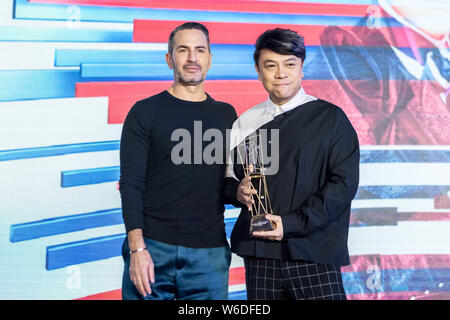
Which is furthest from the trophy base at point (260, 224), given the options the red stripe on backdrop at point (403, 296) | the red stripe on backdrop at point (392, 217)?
the red stripe on backdrop at point (403, 296)

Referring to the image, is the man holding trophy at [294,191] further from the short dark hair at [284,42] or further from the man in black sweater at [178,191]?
the man in black sweater at [178,191]

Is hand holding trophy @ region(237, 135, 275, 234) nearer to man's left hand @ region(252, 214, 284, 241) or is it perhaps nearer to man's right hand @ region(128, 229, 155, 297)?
man's left hand @ region(252, 214, 284, 241)

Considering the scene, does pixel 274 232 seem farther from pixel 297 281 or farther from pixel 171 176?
pixel 171 176

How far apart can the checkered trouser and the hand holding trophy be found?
0.48ft

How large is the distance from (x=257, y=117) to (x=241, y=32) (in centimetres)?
78

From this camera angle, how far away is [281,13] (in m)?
2.48

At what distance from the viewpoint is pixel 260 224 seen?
5.27ft

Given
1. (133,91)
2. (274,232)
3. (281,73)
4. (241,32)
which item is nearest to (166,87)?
(133,91)

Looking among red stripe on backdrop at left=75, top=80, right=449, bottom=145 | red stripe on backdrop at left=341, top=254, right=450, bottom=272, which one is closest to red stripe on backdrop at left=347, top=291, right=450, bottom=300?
red stripe on backdrop at left=341, top=254, right=450, bottom=272

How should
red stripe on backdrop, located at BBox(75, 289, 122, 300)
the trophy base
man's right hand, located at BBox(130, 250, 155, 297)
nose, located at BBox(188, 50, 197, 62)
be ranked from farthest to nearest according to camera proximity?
red stripe on backdrop, located at BBox(75, 289, 122, 300), nose, located at BBox(188, 50, 197, 62), man's right hand, located at BBox(130, 250, 155, 297), the trophy base

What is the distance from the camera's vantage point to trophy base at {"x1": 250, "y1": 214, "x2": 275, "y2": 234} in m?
1.60

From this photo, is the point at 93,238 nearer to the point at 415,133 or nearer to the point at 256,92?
the point at 256,92
